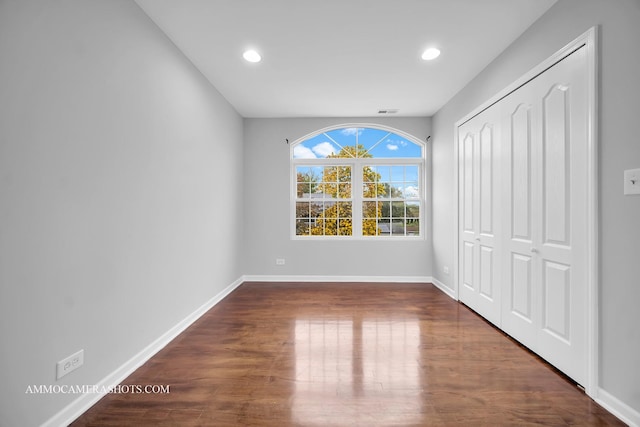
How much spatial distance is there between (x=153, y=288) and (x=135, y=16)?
2079 mm

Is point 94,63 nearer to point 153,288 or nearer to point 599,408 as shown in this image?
point 153,288

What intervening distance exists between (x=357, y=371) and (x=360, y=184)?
11.3 feet

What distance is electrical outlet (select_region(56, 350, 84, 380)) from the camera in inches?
65.2

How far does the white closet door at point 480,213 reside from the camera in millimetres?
3146

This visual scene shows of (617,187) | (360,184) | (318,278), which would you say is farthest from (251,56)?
(318,278)

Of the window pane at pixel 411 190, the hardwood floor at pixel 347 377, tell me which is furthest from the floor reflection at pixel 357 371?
the window pane at pixel 411 190

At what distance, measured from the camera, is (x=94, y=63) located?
6.29ft

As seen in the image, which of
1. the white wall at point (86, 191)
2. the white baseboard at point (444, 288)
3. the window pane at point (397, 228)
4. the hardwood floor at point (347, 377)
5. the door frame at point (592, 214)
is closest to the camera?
the white wall at point (86, 191)

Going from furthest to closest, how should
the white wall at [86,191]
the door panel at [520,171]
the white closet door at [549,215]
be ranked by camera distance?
the door panel at [520,171], the white closet door at [549,215], the white wall at [86,191]

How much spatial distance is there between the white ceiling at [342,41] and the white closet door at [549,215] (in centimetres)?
64

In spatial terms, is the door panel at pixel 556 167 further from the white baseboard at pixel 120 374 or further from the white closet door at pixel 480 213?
the white baseboard at pixel 120 374

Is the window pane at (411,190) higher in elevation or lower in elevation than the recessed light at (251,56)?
lower

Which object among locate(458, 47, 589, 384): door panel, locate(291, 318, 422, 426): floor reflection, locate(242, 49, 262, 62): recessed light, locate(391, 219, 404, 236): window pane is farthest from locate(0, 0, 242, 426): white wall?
locate(391, 219, 404, 236): window pane

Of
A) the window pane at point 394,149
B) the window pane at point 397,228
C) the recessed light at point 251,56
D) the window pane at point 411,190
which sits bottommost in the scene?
the window pane at point 397,228
